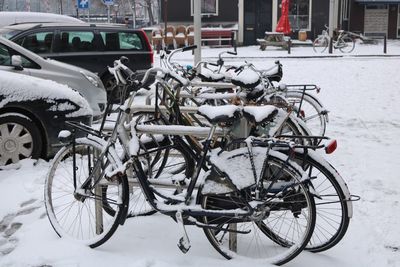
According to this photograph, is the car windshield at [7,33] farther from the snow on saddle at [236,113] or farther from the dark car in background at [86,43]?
the snow on saddle at [236,113]

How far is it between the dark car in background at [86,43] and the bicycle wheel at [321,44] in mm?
14386

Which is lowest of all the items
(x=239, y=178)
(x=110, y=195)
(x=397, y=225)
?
(x=397, y=225)

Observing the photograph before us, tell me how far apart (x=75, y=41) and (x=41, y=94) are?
5439mm

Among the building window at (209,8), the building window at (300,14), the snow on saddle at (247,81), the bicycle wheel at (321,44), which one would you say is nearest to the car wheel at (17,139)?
the snow on saddle at (247,81)

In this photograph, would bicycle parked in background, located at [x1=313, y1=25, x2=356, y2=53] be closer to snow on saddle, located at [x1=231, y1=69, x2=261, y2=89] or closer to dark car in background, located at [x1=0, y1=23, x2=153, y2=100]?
dark car in background, located at [x1=0, y1=23, x2=153, y2=100]

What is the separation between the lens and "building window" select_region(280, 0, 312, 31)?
3036 centimetres

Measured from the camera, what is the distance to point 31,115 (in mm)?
6359

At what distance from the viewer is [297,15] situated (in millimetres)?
30578

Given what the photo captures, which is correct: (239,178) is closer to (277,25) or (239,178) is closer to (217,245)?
(217,245)

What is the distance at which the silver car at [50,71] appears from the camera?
7879 mm

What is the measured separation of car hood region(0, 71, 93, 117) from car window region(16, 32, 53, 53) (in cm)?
468

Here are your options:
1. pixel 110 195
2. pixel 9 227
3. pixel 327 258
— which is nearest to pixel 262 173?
pixel 327 258

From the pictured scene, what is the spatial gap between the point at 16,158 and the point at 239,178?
340 cm

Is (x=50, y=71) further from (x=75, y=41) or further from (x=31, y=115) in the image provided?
(x=75, y=41)
